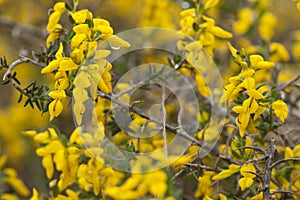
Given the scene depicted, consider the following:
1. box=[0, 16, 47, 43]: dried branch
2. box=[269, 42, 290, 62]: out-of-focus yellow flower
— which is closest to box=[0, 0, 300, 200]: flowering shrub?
box=[269, 42, 290, 62]: out-of-focus yellow flower

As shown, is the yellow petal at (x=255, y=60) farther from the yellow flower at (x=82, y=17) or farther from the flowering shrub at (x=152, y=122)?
the yellow flower at (x=82, y=17)

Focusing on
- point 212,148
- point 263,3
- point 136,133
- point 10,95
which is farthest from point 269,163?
point 10,95

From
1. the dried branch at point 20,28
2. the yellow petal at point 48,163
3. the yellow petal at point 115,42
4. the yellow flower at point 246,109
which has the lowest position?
the yellow petal at point 48,163

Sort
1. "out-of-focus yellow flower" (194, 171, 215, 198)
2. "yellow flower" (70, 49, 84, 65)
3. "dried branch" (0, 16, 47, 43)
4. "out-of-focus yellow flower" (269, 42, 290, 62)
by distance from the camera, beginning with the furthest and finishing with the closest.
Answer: "dried branch" (0, 16, 47, 43)
"out-of-focus yellow flower" (269, 42, 290, 62)
"out-of-focus yellow flower" (194, 171, 215, 198)
"yellow flower" (70, 49, 84, 65)

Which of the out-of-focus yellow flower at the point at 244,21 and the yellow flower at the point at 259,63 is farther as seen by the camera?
the out-of-focus yellow flower at the point at 244,21

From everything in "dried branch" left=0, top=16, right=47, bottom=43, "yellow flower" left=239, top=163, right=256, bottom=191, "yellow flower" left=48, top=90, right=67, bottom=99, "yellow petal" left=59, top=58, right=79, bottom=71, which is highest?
"dried branch" left=0, top=16, right=47, bottom=43

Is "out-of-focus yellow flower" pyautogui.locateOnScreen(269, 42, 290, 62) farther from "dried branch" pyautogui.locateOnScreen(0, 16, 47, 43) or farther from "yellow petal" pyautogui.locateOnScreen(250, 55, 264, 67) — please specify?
"dried branch" pyautogui.locateOnScreen(0, 16, 47, 43)

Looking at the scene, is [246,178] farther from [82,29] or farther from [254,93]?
[82,29]

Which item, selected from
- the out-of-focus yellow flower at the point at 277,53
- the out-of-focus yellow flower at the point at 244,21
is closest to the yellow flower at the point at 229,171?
the out-of-focus yellow flower at the point at 277,53

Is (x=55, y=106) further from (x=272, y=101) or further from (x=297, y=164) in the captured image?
(x=297, y=164)

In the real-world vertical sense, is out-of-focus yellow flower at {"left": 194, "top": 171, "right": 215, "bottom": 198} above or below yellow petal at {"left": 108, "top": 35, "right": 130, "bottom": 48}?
below

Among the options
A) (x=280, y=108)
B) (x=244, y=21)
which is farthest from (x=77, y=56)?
(x=244, y=21)

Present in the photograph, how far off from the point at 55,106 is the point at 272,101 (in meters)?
0.49

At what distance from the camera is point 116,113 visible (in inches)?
59.4
